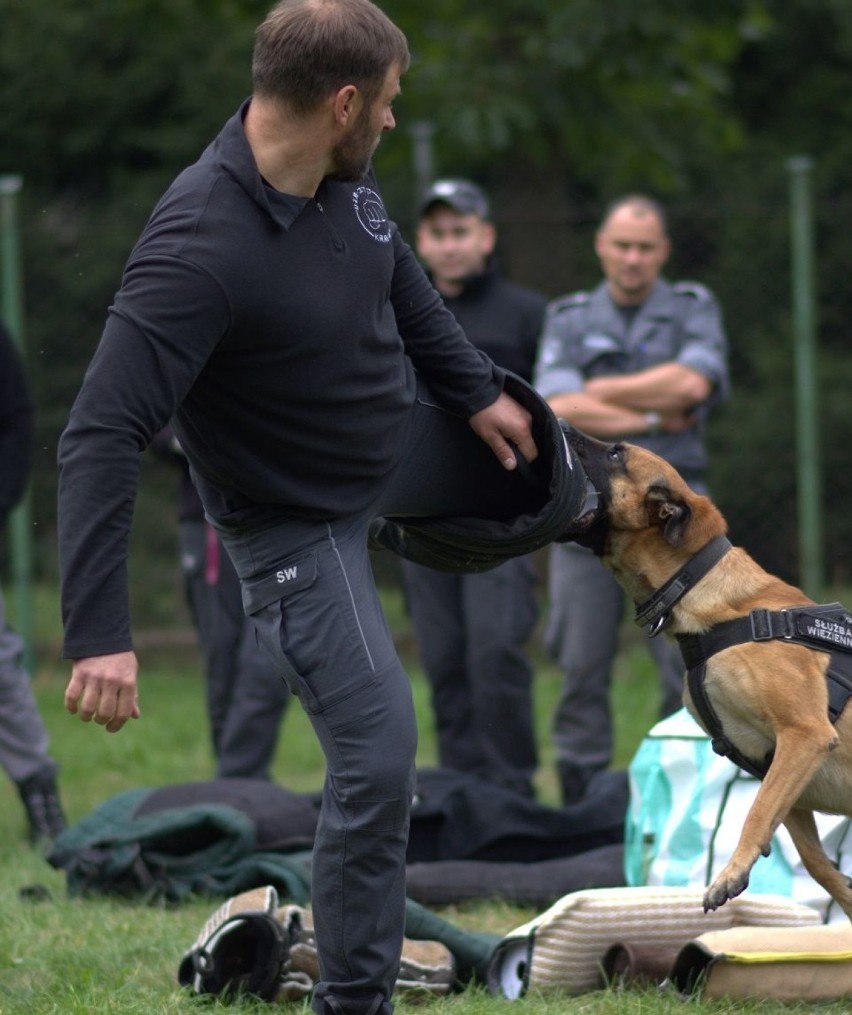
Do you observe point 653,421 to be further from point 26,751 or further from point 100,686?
point 100,686

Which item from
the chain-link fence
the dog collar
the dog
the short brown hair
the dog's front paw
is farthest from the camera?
the chain-link fence

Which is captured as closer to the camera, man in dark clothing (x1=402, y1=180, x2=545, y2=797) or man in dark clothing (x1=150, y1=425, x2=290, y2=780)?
man in dark clothing (x1=402, y1=180, x2=545, y2=797)

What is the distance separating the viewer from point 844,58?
13789 mm

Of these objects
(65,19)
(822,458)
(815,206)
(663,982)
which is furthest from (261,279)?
(65,19)

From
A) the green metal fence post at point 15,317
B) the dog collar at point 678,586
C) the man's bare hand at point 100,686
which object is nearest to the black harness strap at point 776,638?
the dog collar at point 678,586

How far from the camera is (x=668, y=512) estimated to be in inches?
157

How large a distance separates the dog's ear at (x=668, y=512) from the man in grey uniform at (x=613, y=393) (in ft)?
6.68

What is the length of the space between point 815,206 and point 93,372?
633 cm

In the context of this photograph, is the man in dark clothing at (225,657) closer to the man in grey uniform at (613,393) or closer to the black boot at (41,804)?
the black boot at (41,804)

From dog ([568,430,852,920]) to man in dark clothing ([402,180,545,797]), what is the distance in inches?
84.2

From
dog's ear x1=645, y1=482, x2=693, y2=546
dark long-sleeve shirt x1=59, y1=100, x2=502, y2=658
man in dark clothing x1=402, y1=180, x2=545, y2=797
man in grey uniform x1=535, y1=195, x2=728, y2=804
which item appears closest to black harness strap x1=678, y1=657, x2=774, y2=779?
dog's ear x1=645, y1=482, x2=693, y2=546

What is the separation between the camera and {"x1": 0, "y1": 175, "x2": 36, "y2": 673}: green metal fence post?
8406 mm

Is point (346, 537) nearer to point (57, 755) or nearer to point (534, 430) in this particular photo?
point (534, 430)

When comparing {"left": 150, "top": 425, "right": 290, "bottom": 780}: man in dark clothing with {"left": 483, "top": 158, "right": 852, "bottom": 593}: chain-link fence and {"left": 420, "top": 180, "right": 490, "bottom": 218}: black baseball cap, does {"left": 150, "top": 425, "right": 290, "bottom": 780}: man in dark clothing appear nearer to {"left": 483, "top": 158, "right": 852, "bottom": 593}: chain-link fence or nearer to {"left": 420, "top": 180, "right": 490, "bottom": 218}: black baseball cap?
{"left": 420, "top": 180, "right": 490, "bottom": 218}: black baseball cap
